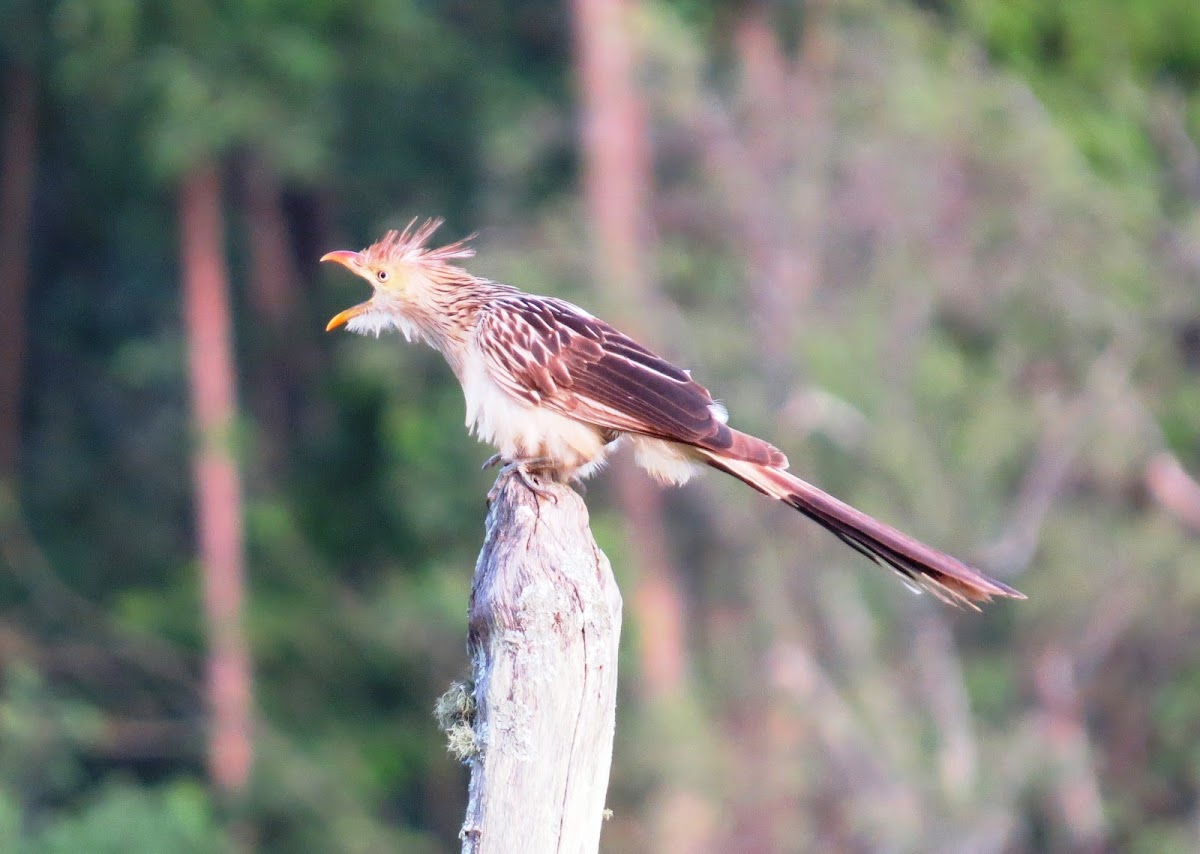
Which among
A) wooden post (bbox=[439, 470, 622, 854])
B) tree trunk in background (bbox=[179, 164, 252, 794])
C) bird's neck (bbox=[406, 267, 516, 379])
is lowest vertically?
Answer: wooden post (bbox=[439, 470, 622, 854])

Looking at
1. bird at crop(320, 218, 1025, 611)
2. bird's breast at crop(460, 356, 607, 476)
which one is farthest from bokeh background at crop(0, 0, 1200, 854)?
bird's breast at crop(460, 356, 607, 476)

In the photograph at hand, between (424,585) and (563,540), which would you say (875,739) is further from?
(563,540)

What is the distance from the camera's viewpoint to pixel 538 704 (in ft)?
13.1

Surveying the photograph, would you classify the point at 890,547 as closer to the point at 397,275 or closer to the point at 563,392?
the point at 563,392

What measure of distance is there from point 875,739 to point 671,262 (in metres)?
5.03

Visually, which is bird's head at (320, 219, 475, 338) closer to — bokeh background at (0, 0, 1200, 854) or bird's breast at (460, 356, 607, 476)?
bird's breast at (460, 356, 607, 476)

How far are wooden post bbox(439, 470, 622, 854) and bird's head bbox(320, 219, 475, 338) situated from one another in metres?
2.04

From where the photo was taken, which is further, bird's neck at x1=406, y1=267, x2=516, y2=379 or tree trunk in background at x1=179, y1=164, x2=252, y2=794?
tree trunk in background at x1=179, y1=164, x2=252, y2=794

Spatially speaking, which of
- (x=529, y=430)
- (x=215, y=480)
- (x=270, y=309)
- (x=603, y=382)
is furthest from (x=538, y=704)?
(x=270, y=309)

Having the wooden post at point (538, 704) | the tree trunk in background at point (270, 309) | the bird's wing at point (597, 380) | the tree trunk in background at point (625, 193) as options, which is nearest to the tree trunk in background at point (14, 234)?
the tree trunk in background at point (270, 309)

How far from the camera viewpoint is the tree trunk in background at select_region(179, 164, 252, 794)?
17484mm

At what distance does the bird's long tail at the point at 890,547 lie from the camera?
468 centimetres

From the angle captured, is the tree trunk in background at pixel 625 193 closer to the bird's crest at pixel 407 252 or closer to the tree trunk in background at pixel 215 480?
the tree trunk in background at pixel 215 480

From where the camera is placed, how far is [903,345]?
682 inches
